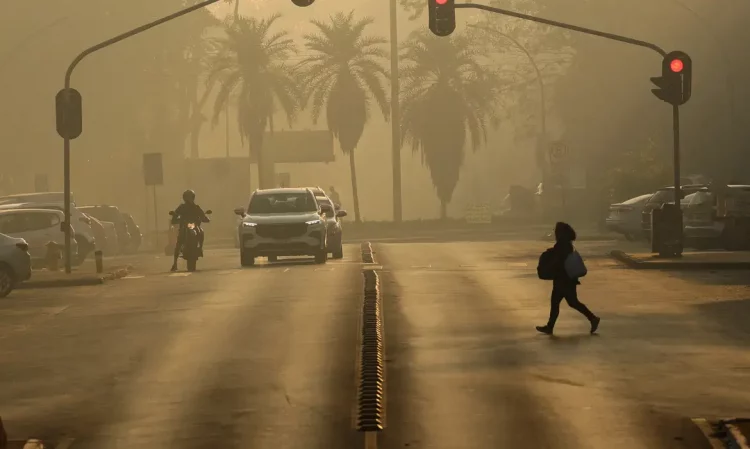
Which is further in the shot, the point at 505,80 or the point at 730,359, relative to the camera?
the point at 505,80

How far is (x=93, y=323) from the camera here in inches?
910

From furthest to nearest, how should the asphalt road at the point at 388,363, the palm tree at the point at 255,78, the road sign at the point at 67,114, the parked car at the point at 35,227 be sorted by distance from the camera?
the palm tree at the point at 255,78 < the parked car at the point at 35,227 < the road sign at the point at 67,114 < the asphalt road at the point at 388,363

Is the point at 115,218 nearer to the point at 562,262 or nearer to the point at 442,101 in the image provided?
the point at 442,101

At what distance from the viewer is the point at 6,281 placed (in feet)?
97.2

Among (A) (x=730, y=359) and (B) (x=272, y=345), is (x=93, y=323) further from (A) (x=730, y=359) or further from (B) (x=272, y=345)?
(A) (x=730, y=359)

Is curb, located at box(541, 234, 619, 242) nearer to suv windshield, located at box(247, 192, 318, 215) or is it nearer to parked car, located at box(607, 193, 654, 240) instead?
parked car, located at box(607, 193, 654, 240)

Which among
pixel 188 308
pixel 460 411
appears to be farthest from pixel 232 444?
pixel 188 308

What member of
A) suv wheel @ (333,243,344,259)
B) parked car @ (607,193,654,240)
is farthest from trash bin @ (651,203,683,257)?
parked car @ (607,193,654,240)

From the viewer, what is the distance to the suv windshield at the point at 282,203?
38812 mm

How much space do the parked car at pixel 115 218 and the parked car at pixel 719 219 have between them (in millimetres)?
22002

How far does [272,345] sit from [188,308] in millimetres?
6088

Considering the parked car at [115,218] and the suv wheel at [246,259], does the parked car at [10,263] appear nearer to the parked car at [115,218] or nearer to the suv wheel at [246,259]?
the suv wheel at [246,259]

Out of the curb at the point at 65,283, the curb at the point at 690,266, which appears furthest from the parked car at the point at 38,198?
the curb at the point at 690,266

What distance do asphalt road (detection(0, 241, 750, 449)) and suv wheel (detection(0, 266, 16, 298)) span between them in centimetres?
25
